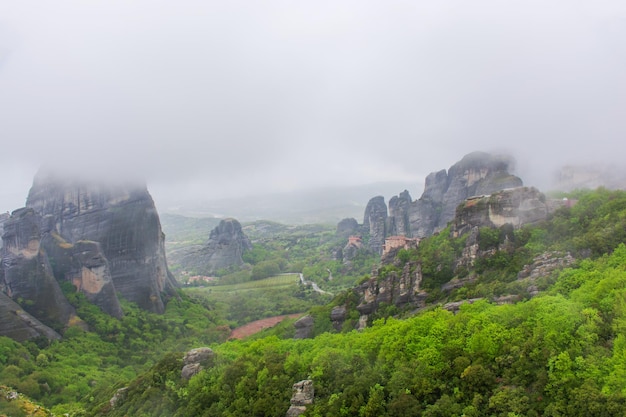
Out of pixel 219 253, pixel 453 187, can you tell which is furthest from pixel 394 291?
pixel 219 253

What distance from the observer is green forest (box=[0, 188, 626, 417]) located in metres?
19.3

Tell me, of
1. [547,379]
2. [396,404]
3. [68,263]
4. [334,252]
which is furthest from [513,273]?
[334,252]

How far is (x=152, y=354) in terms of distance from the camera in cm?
5222

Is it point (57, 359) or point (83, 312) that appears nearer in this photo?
point (57, 359)

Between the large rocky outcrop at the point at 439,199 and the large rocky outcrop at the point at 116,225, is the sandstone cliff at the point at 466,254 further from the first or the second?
the large rocky outcrop at the point at 439,199

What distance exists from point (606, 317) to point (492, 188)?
6409 cm

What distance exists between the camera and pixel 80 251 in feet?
193

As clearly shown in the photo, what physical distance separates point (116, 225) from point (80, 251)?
9164 millimetres

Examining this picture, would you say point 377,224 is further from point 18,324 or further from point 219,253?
point 18,324

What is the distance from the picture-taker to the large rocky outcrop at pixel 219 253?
4678 inches

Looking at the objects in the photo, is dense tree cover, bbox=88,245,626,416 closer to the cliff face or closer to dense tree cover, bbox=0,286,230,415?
dense tree cover, bbox=0,286,230,415

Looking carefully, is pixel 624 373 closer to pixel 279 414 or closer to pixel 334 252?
pixel 279 414

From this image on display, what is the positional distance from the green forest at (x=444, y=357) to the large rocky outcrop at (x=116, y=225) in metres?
17.5

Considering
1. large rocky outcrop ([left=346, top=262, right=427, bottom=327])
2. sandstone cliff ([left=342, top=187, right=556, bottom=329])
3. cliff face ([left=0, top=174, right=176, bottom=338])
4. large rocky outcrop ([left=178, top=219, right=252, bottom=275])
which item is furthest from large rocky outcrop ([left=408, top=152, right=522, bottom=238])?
cliff face ([left=0, top=174, right=176, bottom=338])
